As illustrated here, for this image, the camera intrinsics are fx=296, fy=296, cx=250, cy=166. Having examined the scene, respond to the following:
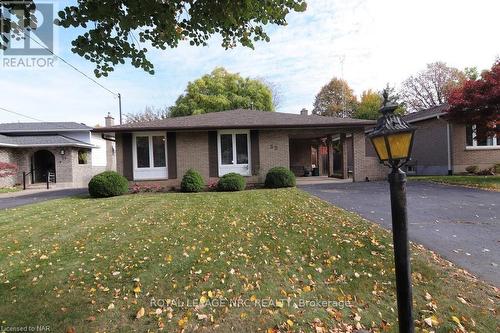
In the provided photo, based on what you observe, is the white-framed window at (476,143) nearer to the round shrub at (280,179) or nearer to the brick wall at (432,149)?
the brick wall at (432,149)

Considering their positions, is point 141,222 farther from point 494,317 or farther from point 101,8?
point 494,317

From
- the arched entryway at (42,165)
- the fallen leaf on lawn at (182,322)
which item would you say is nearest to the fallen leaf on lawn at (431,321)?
the fallen leaf on lawn at (182,322)

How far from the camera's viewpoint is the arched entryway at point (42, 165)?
21.3 m

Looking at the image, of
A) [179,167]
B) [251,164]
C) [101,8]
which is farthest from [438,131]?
[101,8]

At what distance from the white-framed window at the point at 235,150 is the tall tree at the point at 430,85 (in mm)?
32498

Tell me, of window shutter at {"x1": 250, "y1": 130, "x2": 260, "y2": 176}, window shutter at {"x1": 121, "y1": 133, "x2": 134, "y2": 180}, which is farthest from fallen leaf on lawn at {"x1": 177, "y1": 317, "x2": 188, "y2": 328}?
window shutter at {"x1": 121, "y1": 133, "x2": 134, "y2": 180}

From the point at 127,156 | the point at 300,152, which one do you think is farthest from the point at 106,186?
the point at 300,152

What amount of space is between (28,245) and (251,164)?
33.4 ft

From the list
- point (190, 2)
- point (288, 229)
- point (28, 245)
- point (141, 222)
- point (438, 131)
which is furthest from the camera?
point (438, 131)

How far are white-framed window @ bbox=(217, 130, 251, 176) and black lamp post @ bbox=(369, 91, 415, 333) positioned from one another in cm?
1216

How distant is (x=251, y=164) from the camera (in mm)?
14477

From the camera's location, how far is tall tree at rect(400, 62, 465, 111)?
3667 cm

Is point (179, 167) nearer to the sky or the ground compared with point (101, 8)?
nearer to the ground

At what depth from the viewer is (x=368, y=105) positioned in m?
38.0
